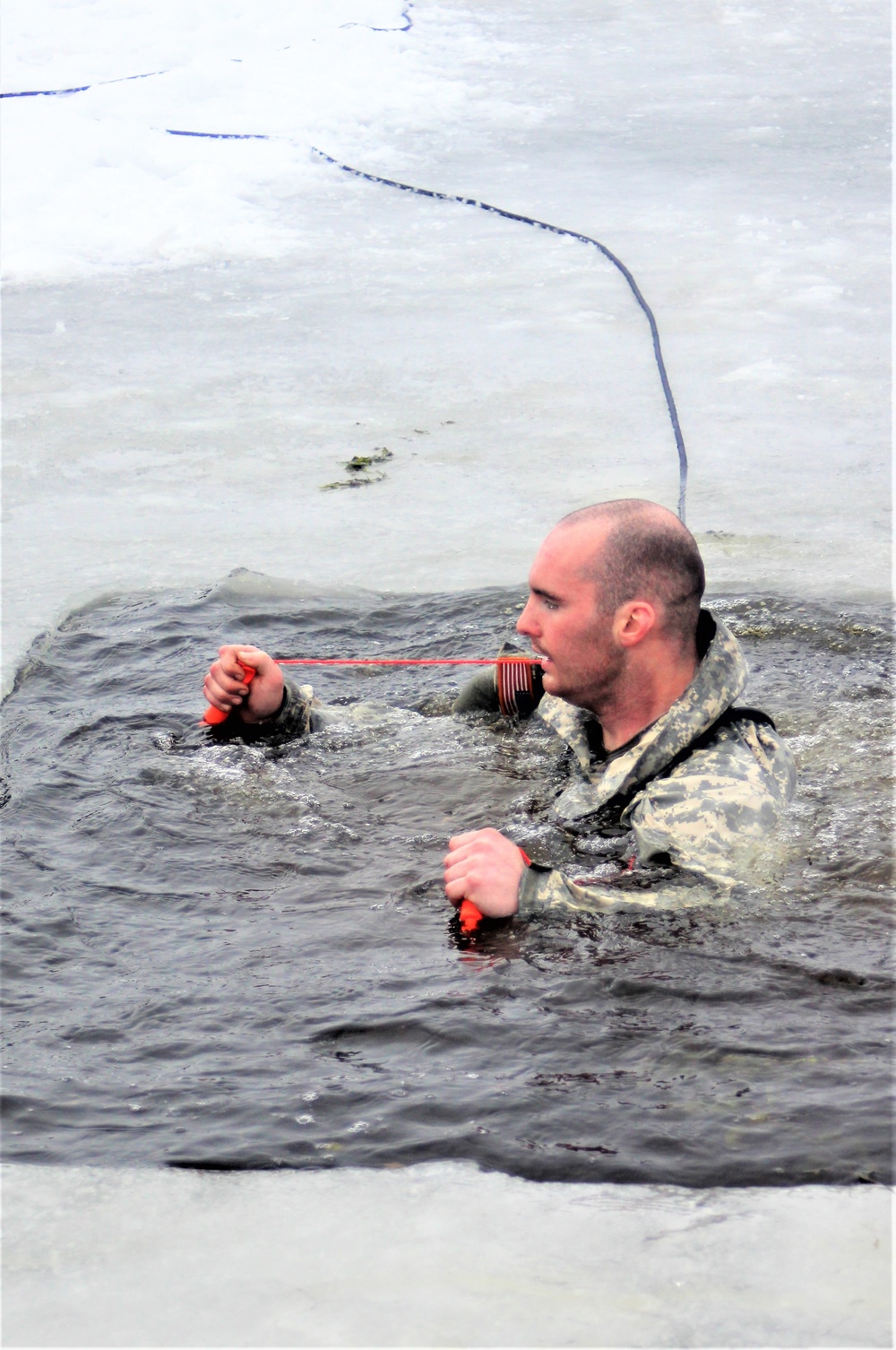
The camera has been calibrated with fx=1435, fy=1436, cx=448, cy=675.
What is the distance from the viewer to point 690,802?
2672 mm

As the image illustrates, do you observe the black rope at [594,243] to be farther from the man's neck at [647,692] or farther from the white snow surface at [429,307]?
the man's neck at [647,692]

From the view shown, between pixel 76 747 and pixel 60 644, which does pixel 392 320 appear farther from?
pixel 76 747

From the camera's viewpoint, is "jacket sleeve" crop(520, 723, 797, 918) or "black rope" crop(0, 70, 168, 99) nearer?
"jacket sleeve" crop(520, 723, 797, 918)

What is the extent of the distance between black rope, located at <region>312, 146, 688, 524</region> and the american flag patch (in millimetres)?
946

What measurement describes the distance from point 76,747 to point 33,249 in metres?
5.23

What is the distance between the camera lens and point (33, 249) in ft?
26.2

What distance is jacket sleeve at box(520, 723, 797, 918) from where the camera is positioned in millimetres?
2619

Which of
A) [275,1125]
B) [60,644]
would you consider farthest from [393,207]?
[275,1125]

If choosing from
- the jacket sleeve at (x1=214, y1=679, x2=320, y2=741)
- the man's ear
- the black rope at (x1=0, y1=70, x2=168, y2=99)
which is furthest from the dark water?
the black rope at (x1=0, y1=70, x2=168, y2=99)

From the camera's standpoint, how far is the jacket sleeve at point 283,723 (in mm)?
3568

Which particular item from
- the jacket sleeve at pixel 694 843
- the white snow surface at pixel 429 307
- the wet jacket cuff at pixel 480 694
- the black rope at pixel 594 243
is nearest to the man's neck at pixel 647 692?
the jacket sleeve at pixel 694 843

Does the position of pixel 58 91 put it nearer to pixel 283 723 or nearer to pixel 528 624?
pixel 283 723

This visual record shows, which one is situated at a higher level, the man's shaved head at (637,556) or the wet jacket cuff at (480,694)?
the man's shaved head at (637,556)

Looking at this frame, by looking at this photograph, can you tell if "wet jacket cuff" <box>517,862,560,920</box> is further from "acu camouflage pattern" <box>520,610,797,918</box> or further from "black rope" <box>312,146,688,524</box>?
"black rope" <box>312,146,688,524</box>
